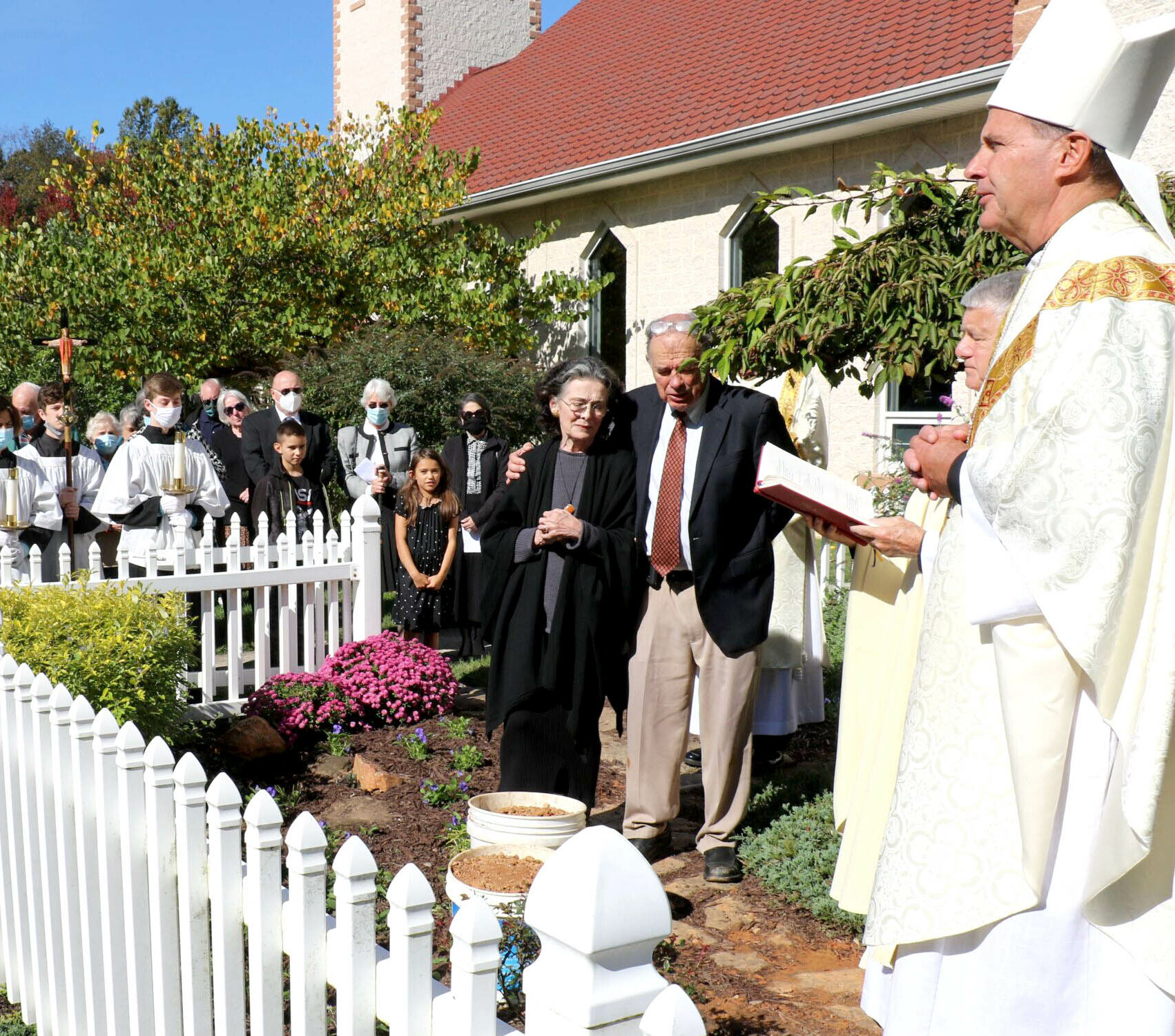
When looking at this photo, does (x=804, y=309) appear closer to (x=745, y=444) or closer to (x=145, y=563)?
(x=745, y=444)

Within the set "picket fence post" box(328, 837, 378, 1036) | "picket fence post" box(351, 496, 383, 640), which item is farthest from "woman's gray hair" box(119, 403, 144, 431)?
"picket fence post" box(328, 837, 378, 1036)

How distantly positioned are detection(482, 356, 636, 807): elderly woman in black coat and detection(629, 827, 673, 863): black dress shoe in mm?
289

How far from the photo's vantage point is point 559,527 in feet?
14.5

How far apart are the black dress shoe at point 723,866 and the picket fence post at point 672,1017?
3179 mm

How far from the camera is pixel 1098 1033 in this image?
1.93 metres

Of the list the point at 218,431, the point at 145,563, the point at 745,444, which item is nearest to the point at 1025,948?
the point at 745,444

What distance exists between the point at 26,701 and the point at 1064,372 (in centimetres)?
308

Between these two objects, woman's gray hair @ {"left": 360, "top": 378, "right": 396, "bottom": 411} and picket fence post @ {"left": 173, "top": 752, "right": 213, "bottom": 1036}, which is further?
woman's gray hair @ {"left": 360, "top": 378, "right": 396, "bottom": 411}

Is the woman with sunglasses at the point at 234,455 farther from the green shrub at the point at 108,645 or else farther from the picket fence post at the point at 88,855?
the picket fence post at the point at 88,855

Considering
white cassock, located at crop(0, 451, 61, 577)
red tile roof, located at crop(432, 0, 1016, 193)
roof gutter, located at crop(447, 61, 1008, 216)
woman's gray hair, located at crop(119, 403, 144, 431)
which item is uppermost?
red tile roof, located at crop(432, 0, 1016, 193)

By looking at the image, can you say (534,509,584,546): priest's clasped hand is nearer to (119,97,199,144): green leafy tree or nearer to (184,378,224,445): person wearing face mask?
(184,378,224,445): person wearing face mask

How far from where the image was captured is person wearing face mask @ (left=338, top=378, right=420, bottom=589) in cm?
952

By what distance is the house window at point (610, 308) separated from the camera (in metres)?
15.5

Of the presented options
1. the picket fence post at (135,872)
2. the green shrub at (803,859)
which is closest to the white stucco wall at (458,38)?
the green shrub at (803,859)
